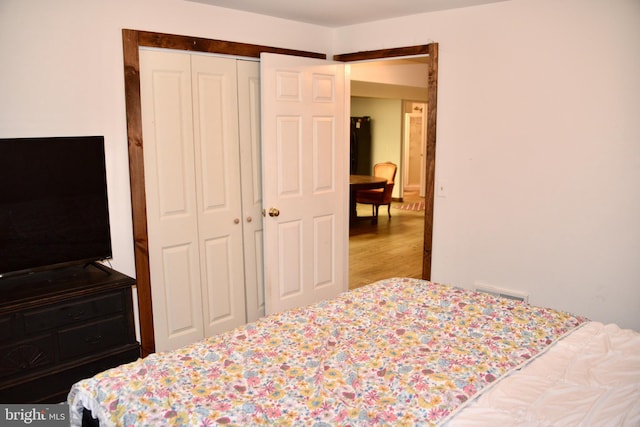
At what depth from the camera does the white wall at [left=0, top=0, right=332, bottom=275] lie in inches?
103

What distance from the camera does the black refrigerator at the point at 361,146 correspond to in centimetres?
1064

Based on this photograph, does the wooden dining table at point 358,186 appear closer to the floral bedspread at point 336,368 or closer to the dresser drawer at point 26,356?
the floral bedspread at point 336,368

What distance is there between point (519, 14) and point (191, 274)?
108 inches

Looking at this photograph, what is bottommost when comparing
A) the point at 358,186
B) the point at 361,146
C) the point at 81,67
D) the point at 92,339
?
the point at 92,339

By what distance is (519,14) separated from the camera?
3.26 m

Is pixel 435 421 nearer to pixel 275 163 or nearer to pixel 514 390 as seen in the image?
pixel 514 390

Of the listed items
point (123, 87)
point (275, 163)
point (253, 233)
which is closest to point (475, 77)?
point (275, 163)

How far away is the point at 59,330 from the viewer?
8.23 feet

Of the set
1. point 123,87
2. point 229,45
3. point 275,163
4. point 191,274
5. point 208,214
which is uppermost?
point 229,45

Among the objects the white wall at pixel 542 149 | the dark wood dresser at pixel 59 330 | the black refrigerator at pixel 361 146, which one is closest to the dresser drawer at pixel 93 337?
the dark wood dresser at pixel 59 330

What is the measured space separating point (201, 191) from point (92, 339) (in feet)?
4.05

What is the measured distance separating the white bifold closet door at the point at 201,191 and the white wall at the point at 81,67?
0.17 m

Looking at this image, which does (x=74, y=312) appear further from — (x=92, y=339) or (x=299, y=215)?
(x=299, y=215)

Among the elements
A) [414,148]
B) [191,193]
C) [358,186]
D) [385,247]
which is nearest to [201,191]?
[191,193]
